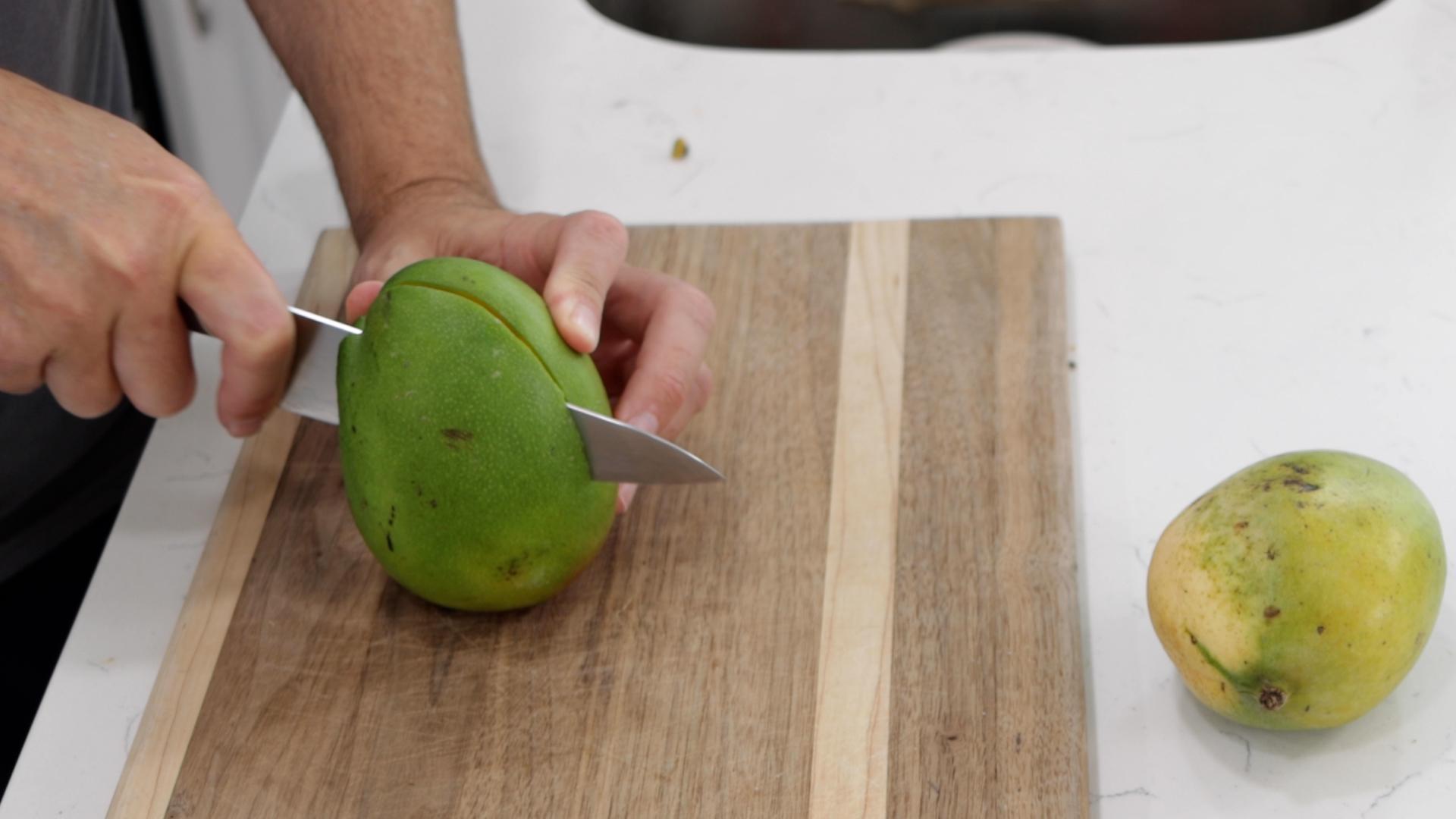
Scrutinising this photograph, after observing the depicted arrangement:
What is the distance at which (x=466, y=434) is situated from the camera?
1.07m

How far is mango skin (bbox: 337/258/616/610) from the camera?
3.50 ft

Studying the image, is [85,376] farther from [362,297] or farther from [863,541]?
[863,541]

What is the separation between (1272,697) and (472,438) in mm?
575

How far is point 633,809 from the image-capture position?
1.07m

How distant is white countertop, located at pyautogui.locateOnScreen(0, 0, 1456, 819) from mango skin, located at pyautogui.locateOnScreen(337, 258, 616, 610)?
0.29 meters

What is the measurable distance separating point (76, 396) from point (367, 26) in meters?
0.57

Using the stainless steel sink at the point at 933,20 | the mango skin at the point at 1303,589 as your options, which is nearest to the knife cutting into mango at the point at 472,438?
the mango skin at the point at 1303,589

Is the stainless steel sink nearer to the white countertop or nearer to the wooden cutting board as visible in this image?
the white countertop

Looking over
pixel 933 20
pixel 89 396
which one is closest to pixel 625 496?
pixel 89 396

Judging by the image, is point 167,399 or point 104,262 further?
point 167,399

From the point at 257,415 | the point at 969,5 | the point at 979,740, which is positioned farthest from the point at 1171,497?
the point at 969,5

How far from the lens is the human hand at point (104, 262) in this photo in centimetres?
105

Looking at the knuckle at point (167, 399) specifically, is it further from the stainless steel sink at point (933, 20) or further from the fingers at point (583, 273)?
the stainless steel sink at point (933, 20)

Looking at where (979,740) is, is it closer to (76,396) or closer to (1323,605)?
(1323,605)
